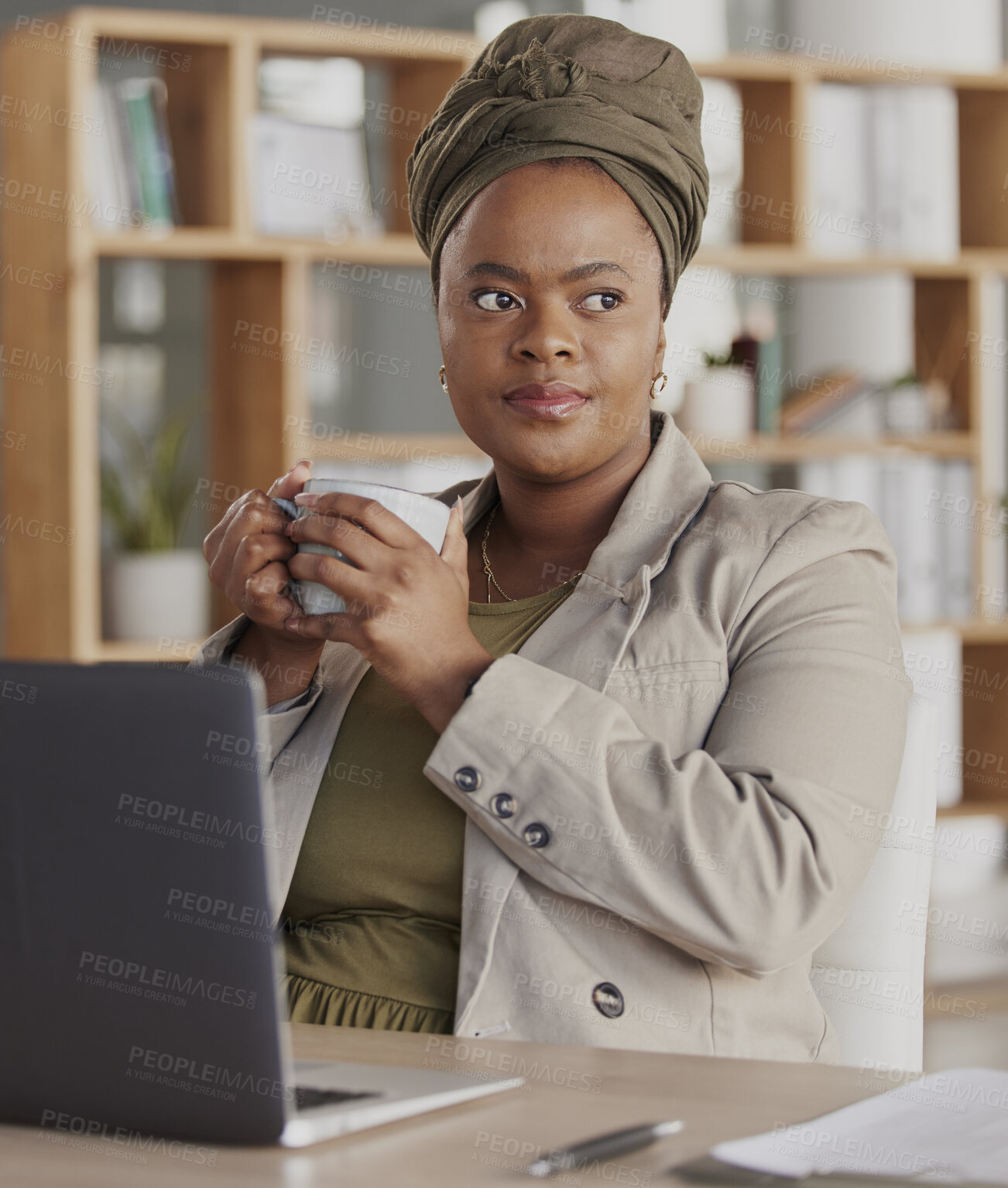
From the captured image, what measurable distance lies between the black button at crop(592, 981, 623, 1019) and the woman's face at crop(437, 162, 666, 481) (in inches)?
20.3

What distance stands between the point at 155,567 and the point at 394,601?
2165 mm

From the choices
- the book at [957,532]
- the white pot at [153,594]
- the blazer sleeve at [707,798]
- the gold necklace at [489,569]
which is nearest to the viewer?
the blazer sleeve at [707,798]

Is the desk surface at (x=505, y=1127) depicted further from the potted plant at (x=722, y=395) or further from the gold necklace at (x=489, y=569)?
the potted plant at (x=722, y=395)

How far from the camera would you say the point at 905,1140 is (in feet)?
2.54

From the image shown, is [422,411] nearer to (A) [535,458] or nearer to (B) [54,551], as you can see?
(B) [54,551]

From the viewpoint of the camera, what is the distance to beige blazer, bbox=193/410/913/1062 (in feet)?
3.55

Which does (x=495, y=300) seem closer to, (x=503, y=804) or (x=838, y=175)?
(x=503, y=804)

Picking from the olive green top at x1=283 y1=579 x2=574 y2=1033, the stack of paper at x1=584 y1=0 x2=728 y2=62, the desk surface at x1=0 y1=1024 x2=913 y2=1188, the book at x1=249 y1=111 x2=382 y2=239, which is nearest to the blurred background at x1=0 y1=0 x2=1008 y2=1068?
the book at x1=249 y1=111 x2=382 y2=239

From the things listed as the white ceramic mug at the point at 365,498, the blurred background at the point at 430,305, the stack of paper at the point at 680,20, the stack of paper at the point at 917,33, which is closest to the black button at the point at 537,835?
the white ceramic mug at the point at 365,498

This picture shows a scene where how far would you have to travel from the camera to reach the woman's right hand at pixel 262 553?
1204 mm

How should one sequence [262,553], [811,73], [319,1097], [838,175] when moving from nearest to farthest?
[319,1097]
[262,553]
[811,73]
[838,175]

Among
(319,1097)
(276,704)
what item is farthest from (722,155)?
(319,1097)

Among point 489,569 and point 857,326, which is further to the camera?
point 857,326

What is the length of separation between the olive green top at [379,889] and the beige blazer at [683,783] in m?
0.03
